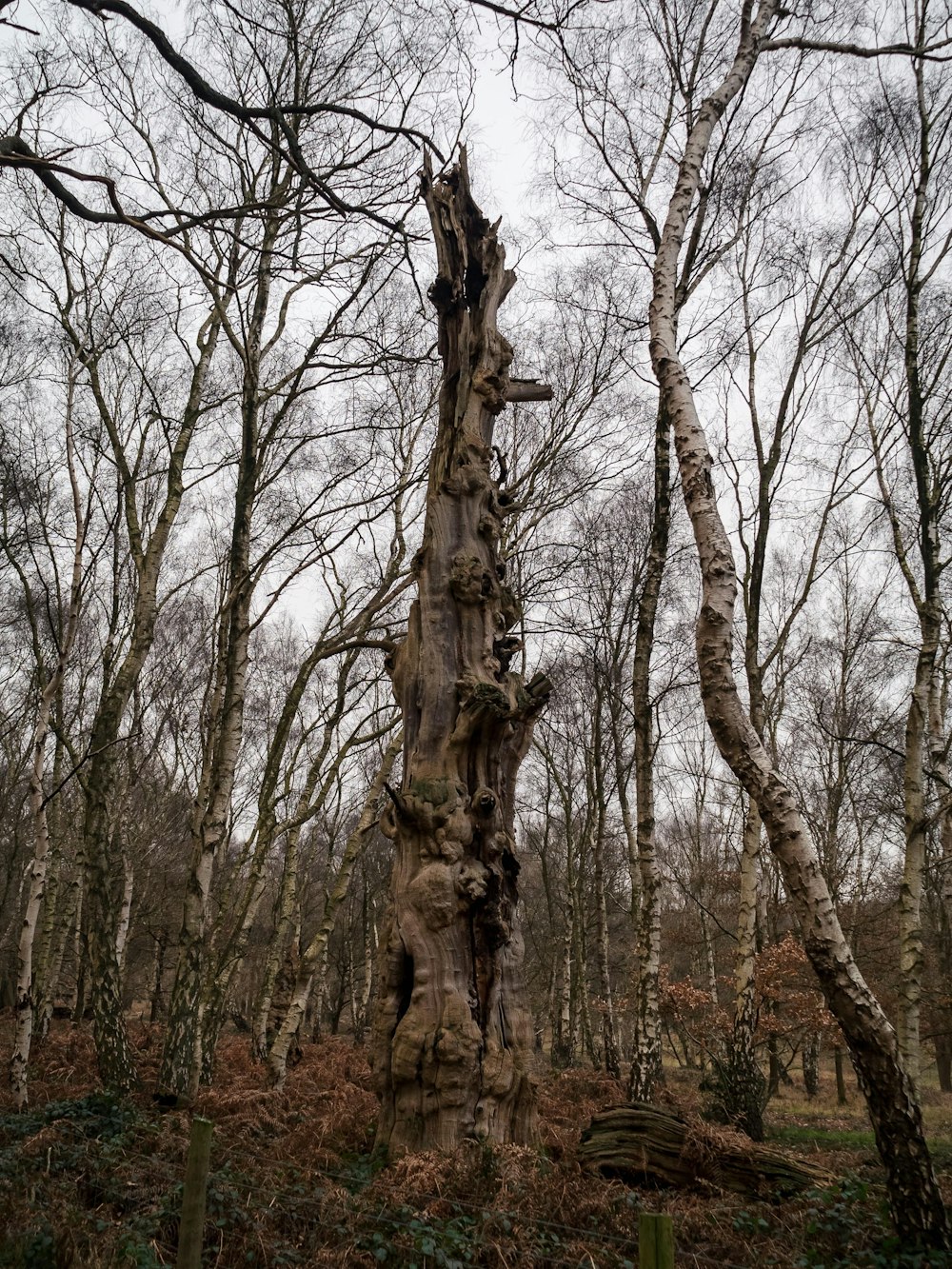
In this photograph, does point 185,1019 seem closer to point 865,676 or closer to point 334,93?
point 334,93

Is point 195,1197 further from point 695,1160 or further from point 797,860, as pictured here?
point 695,1160

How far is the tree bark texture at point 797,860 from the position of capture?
3.43m

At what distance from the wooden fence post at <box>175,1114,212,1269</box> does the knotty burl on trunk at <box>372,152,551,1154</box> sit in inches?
68.5

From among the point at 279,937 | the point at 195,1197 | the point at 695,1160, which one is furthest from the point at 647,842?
the point at 195,1197

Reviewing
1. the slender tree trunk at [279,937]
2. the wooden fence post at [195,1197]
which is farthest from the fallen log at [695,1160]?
the slender tree trunk at [279,937]

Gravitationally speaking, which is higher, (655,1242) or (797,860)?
(797,860)

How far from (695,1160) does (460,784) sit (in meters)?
2.94

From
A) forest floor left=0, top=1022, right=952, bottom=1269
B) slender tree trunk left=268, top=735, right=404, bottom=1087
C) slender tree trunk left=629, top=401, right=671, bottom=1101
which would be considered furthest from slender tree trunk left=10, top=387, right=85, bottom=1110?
slender tree trunk left=629, top=401, right=671, bottom=1101

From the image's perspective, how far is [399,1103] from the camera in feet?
15.0

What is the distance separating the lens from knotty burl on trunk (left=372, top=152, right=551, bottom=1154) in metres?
4.52

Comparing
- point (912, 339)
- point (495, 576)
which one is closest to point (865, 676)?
point (912, 339)

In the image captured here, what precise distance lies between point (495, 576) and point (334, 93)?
17.2 ft

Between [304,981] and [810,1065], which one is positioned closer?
[304,981]

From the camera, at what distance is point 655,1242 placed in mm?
2027
